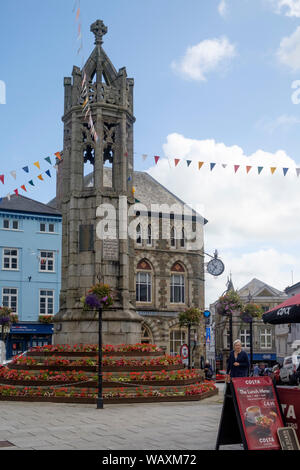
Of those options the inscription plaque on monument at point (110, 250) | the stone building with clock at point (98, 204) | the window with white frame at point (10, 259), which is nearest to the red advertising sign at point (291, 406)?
the stone building with clock at point (98, 204)

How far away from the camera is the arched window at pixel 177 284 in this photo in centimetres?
5091

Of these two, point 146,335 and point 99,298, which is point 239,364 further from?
point 146,335

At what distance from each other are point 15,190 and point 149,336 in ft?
85.1

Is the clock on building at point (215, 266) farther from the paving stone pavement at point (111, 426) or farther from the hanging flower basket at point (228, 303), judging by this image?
the paving stone pavement at point (111, 426)

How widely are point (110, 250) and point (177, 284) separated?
2916 cm

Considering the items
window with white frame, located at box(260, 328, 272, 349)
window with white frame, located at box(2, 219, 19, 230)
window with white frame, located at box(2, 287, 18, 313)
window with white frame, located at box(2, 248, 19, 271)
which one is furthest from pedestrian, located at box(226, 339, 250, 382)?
window with white frame, located at box(260, 328, 272, 349)

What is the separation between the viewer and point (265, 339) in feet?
220

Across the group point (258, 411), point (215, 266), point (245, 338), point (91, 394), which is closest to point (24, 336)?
point (215, 266)

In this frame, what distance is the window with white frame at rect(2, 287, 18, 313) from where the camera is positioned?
46.7 m

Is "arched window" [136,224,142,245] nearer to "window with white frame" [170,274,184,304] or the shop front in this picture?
"window with white frame" [170,274,184,304]

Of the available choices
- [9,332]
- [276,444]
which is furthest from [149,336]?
[276,444]

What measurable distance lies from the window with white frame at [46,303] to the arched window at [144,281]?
7.50 meters

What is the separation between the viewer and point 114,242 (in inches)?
900
